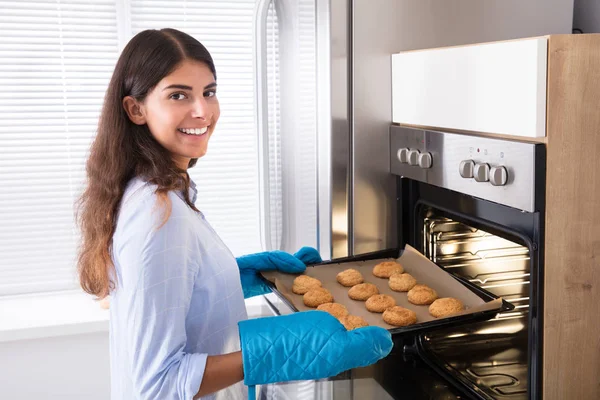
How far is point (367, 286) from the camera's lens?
62.6 inches

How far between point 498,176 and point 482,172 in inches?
2.1

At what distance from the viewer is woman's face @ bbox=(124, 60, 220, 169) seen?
3.95 feet

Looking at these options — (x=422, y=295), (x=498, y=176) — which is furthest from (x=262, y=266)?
(x=498, y=176)

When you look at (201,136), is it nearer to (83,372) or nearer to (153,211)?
(153,211)

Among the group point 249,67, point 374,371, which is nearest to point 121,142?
point 374,371

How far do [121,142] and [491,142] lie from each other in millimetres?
737

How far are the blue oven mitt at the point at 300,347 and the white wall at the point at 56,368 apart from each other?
151 centimetres

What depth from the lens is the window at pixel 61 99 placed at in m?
2.50

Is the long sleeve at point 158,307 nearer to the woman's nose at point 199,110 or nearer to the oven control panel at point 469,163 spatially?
the woman's nose at point 199,110

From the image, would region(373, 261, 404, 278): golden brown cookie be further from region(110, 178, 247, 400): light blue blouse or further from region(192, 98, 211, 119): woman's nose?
region(192, 98, 211, 119): woman's nose

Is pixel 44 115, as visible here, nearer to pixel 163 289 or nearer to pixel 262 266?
pixel 262 266

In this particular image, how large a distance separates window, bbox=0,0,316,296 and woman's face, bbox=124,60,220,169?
122 cm

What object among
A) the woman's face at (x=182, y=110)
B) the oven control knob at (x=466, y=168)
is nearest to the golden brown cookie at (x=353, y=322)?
the oven control knob at (x=466, y=168)

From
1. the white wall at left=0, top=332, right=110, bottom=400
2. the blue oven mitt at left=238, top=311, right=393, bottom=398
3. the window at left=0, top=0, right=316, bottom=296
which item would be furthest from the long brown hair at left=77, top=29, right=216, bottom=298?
the white wall at left=0, top=332, right=110, bottom=400
